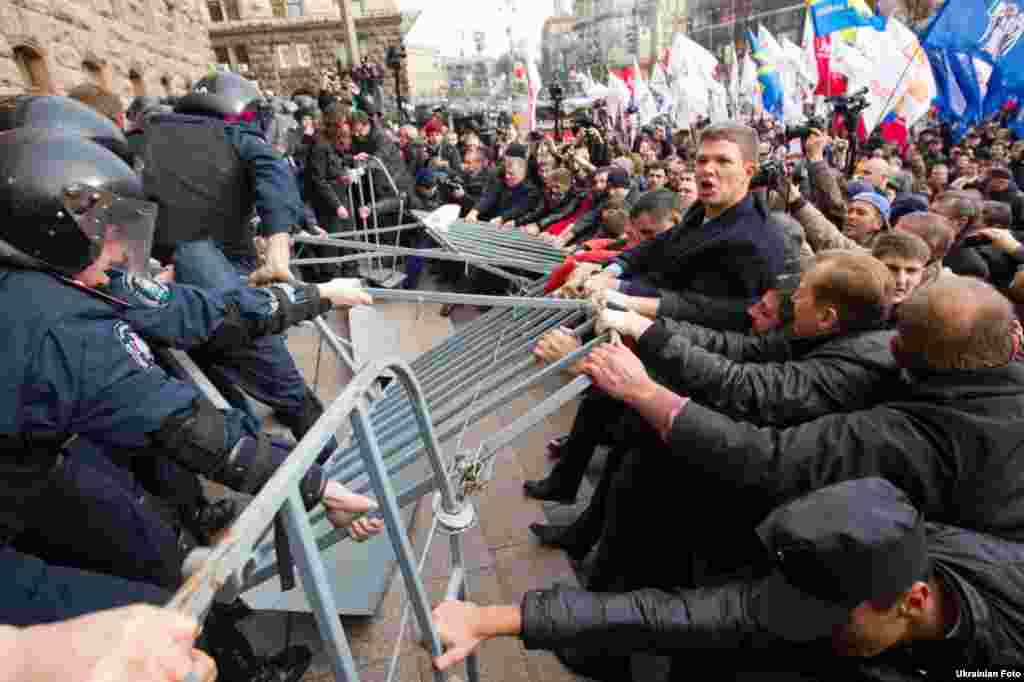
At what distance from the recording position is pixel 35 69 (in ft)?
38.8

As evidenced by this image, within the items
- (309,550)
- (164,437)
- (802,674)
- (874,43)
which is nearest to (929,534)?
(802,674)

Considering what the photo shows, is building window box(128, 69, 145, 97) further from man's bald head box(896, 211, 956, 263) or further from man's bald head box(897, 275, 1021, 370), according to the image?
man's bald head box(897, 275, 1021, 370)

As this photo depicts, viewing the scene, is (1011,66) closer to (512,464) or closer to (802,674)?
(512,464)

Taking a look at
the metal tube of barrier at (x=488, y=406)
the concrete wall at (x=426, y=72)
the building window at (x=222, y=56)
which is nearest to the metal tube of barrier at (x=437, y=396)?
the metal tube of barrier at (x=488, y=406)

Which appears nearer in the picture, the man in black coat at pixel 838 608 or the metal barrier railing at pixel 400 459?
the metal barrier railing at pixel 400 459

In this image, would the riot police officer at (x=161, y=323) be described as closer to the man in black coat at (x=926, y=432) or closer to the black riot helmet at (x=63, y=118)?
the black riot helmet at (x=63, y=118)

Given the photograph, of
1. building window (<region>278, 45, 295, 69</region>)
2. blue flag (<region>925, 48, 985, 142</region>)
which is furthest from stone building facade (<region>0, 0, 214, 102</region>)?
blue flag (<region>925, 48, 985, 142</region>)

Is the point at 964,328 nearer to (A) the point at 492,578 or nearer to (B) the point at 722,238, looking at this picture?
(B) the point at 722,238

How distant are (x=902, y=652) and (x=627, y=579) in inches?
44.3

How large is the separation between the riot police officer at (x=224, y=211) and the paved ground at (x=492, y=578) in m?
0.82

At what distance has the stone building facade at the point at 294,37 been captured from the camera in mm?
36688

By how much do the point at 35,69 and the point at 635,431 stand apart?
1518cm

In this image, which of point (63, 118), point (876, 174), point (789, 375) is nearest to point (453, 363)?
point (789, 375)

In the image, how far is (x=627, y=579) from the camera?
233 cm
